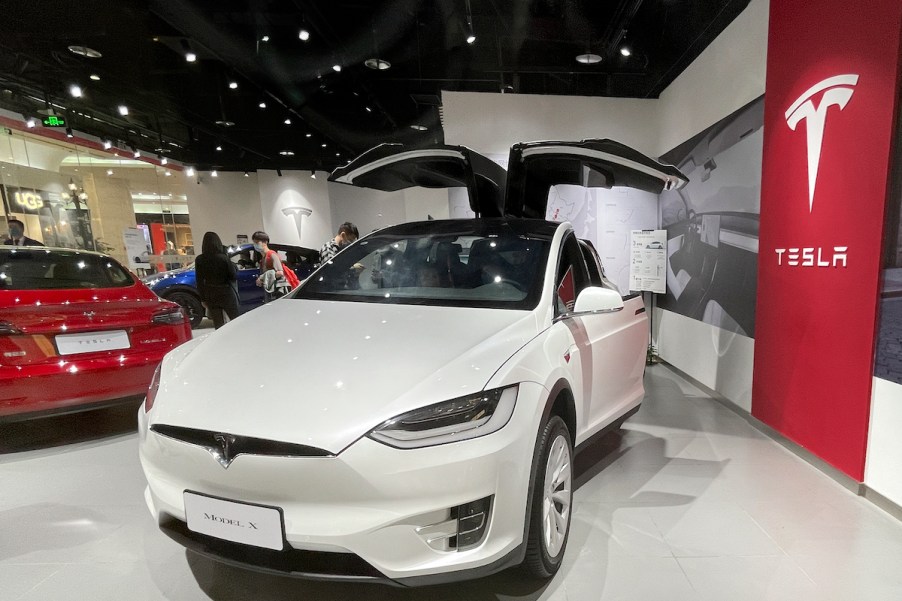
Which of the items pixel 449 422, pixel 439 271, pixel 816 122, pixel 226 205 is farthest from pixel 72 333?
pixel 226 205

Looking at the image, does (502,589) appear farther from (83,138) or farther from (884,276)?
(83,138)

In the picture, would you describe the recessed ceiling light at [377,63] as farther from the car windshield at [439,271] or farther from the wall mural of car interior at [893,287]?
→ the wall mural of car interior at [893,287]

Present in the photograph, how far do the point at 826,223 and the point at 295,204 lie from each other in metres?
11.6

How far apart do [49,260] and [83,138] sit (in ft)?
27.9

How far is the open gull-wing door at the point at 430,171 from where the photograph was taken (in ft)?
10.0

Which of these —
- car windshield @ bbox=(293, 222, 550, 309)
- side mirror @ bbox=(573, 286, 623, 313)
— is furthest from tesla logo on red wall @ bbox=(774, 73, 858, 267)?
car windshield @ bbox=(293, 222, 550, 309)

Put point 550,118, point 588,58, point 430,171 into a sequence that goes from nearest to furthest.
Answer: point 430,171
point 588,58
point 550,118

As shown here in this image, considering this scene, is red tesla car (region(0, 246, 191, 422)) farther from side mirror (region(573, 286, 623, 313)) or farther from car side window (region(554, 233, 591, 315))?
side mirror (region(573, 286, 623, 313))

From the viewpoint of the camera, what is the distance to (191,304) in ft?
23.8

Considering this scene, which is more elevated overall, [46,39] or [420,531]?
[46,39]

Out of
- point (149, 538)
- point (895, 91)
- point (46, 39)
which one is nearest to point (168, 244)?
point (46, 39)

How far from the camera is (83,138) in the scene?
945cm

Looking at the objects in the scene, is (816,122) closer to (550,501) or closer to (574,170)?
(574,170)

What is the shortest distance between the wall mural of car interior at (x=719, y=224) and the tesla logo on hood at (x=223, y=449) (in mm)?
3578
